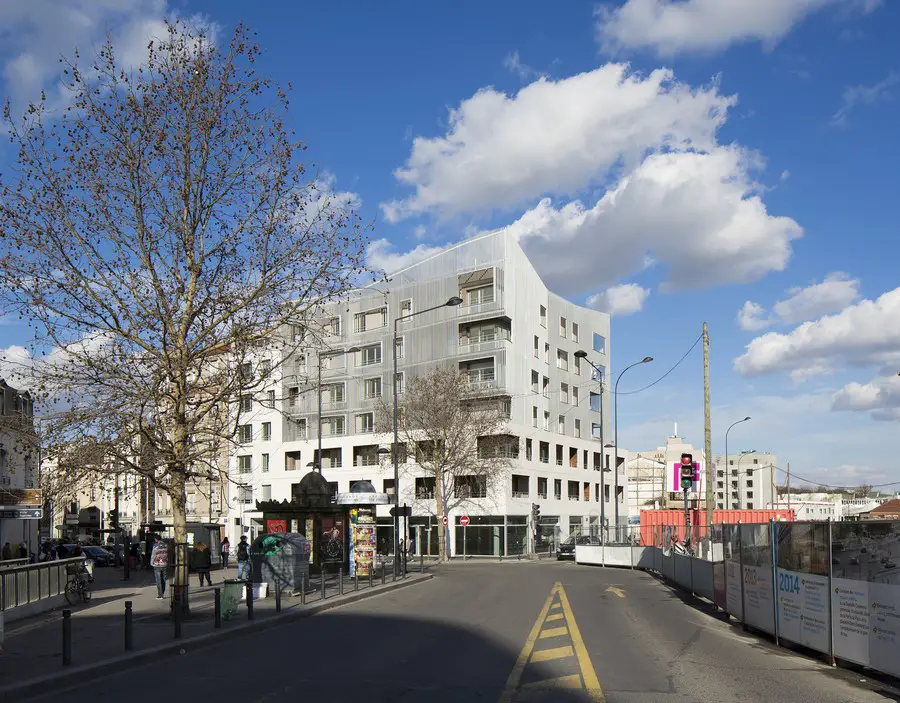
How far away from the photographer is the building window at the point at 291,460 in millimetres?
71125

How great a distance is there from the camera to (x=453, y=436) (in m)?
53.6

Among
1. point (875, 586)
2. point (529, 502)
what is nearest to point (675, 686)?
point (875, 586)

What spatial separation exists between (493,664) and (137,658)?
5.45 meters

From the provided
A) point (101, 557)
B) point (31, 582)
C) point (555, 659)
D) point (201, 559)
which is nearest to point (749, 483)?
point (101, 557)

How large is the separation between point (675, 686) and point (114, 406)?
42.5 feet

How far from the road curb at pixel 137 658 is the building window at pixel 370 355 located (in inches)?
1775

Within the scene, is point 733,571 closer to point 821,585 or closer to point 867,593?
point 821,585

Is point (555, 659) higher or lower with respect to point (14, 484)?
lower

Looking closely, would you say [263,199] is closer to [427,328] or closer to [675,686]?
[675,686]

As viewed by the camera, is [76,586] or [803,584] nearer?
[803,584]

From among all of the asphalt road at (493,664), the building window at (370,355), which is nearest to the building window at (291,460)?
the building window at (370,355)

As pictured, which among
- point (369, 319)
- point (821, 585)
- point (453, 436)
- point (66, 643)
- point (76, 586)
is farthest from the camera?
point (369, 319)

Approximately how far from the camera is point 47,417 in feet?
60.4

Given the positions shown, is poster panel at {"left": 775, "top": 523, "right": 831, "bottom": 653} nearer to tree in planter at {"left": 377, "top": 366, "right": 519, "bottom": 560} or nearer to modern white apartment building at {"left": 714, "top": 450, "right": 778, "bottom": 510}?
tree in planter at {"left": 377, "top": 366, "right": 519, "bottom": 560}
